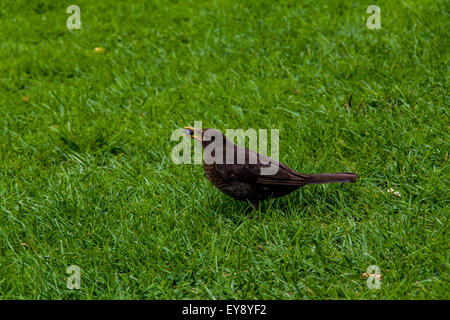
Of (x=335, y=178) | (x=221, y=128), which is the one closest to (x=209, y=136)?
(x=335, y=178)

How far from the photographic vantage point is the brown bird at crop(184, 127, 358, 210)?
12.2 feet

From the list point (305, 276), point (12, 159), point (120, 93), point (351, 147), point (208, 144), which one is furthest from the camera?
point (120, 93)

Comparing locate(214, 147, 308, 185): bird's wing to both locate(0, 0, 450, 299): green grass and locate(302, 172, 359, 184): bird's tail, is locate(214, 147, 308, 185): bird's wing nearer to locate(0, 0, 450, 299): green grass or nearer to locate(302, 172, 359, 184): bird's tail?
locate(302, 172, 359, 184): bird's tail

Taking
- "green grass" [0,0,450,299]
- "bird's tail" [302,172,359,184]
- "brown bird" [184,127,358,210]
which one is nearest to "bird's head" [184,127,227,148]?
"brown bird" [184,127,358,210]

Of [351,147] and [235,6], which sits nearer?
[351,147]

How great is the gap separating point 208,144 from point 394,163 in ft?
4.65

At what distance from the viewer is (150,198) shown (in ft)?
13.5

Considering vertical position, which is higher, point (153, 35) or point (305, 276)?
point (153, 35)

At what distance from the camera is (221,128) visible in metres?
5.01

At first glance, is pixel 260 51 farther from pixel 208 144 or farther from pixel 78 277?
pixel 78 277

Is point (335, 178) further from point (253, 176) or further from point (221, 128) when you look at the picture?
point (221, 128)

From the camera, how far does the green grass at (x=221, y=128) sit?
3.32m

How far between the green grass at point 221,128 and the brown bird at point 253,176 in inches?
6.5

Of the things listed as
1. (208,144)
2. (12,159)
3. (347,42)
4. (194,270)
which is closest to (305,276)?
(194,270)
